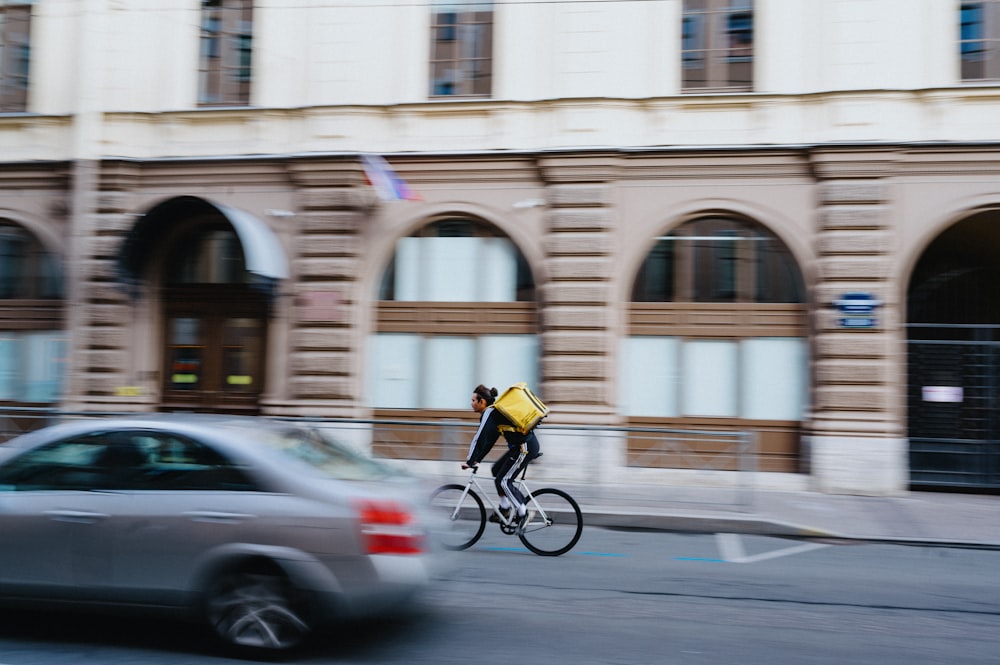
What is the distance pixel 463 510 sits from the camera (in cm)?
835

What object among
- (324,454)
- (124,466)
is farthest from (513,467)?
(124,466)

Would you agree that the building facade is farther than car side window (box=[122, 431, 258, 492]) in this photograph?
Yes

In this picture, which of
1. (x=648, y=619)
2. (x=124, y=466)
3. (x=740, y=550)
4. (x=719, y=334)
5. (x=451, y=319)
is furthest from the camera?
(x=451, y=319)

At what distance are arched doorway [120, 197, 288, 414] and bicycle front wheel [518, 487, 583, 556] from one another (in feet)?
24.8

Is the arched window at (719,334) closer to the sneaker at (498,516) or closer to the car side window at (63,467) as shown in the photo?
the sneaker at (498,516)

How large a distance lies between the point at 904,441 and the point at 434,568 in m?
9.26

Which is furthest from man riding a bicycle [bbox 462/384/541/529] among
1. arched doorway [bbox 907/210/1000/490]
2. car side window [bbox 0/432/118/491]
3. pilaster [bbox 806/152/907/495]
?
arched doorway [bbox 907/210/1000/490]

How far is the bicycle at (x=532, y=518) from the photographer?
8117mm

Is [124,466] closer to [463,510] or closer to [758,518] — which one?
[463,510]

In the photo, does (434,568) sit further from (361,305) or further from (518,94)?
(518,94)

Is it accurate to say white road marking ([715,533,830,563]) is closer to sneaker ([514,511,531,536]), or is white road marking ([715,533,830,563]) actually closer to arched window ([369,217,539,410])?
sneaker ([514,511,531,536])

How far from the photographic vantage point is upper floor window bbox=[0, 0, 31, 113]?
1551 centimetres

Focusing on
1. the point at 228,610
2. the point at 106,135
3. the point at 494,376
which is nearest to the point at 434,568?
the point at 228,610

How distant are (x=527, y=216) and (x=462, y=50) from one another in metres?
3.03
